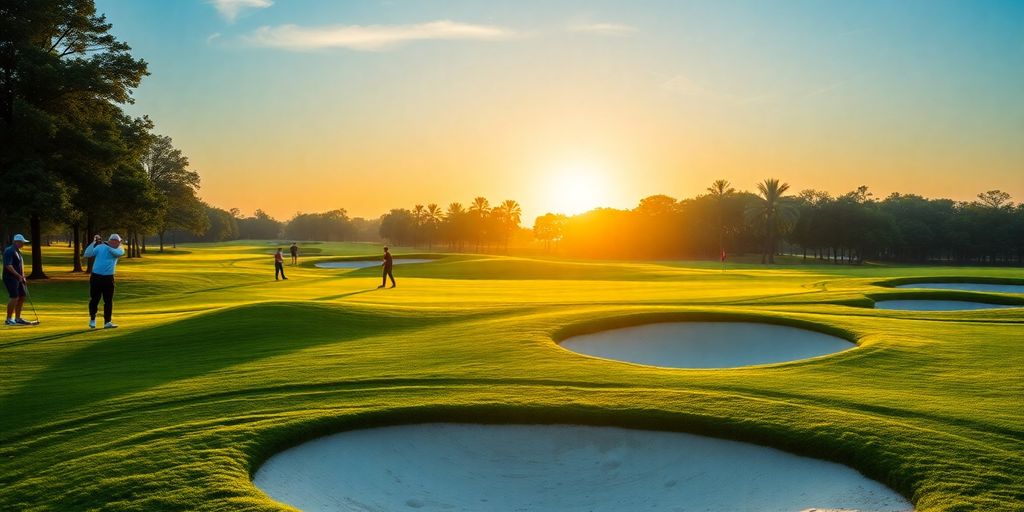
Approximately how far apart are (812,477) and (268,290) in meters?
30.8

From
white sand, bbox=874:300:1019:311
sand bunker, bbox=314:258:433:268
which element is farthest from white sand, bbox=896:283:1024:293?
sand bunker, bbox=314:258:433:268

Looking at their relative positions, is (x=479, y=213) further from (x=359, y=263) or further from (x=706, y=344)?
(x=706, y=344)

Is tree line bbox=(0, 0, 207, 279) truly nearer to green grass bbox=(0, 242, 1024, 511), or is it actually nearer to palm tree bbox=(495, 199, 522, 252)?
green grass bbox=(0, 242, 1024, 511)

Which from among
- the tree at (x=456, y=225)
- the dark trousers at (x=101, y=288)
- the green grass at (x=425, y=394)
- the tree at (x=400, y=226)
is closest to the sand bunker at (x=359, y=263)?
the green grass at (x=425, y=394)

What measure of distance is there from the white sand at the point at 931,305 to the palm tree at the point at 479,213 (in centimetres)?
11094

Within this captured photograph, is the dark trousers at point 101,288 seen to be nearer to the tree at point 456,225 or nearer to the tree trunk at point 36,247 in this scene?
the tree trunk at point 36,247

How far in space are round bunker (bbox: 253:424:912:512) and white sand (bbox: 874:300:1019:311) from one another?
20308mm

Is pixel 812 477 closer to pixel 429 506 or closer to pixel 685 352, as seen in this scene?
pixel 429 506

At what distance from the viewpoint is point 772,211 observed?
94.6m

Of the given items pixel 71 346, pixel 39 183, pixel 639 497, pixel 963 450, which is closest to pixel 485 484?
pixel 639 497

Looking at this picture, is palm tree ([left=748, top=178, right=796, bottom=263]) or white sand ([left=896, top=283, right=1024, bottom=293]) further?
palm tree ([left=748, top=178, right=796, bottom=263])

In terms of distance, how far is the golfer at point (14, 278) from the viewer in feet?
51.7

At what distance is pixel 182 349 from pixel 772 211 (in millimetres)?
93855

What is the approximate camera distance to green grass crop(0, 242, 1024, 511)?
23.1 feet
